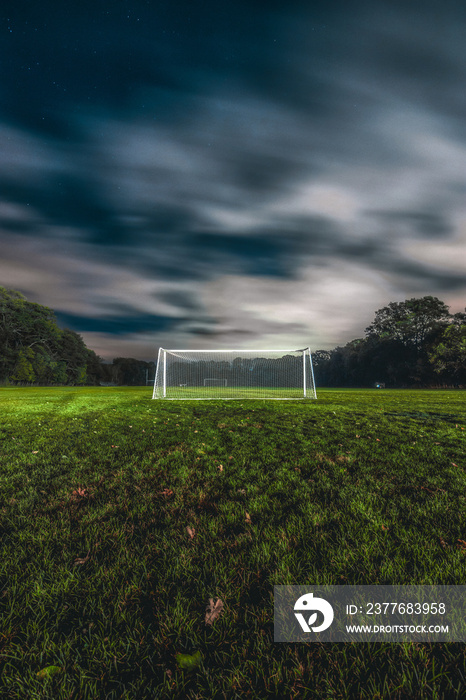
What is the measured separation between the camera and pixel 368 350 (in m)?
67.8

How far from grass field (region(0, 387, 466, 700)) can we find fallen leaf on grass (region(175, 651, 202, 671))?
2cm

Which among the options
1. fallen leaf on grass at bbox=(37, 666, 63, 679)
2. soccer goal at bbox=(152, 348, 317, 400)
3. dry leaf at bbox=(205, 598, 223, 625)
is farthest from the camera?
soccer goal at bbox=(152, 348, 317, 400)

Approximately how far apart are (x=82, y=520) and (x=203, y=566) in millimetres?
1434

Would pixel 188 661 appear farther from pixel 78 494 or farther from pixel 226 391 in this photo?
pixel 226 391

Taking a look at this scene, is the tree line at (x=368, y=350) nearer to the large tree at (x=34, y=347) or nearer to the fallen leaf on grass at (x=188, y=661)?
the large tree at (x=34, y=347)

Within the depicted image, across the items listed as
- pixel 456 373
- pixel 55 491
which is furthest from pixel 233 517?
pixel 456 373

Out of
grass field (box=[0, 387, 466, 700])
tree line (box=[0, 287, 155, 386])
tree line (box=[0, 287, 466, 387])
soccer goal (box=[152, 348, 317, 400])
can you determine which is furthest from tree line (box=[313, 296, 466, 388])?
tree line (box=[0, 287, 155, 386])

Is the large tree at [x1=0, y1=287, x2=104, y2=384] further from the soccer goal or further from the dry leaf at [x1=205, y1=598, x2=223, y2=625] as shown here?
the dry leaf at [x1=205, y1=598, x2=223, y2=625]

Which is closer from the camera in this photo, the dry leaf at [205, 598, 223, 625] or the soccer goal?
the dry leaf at [205, 598, 223, 625]
